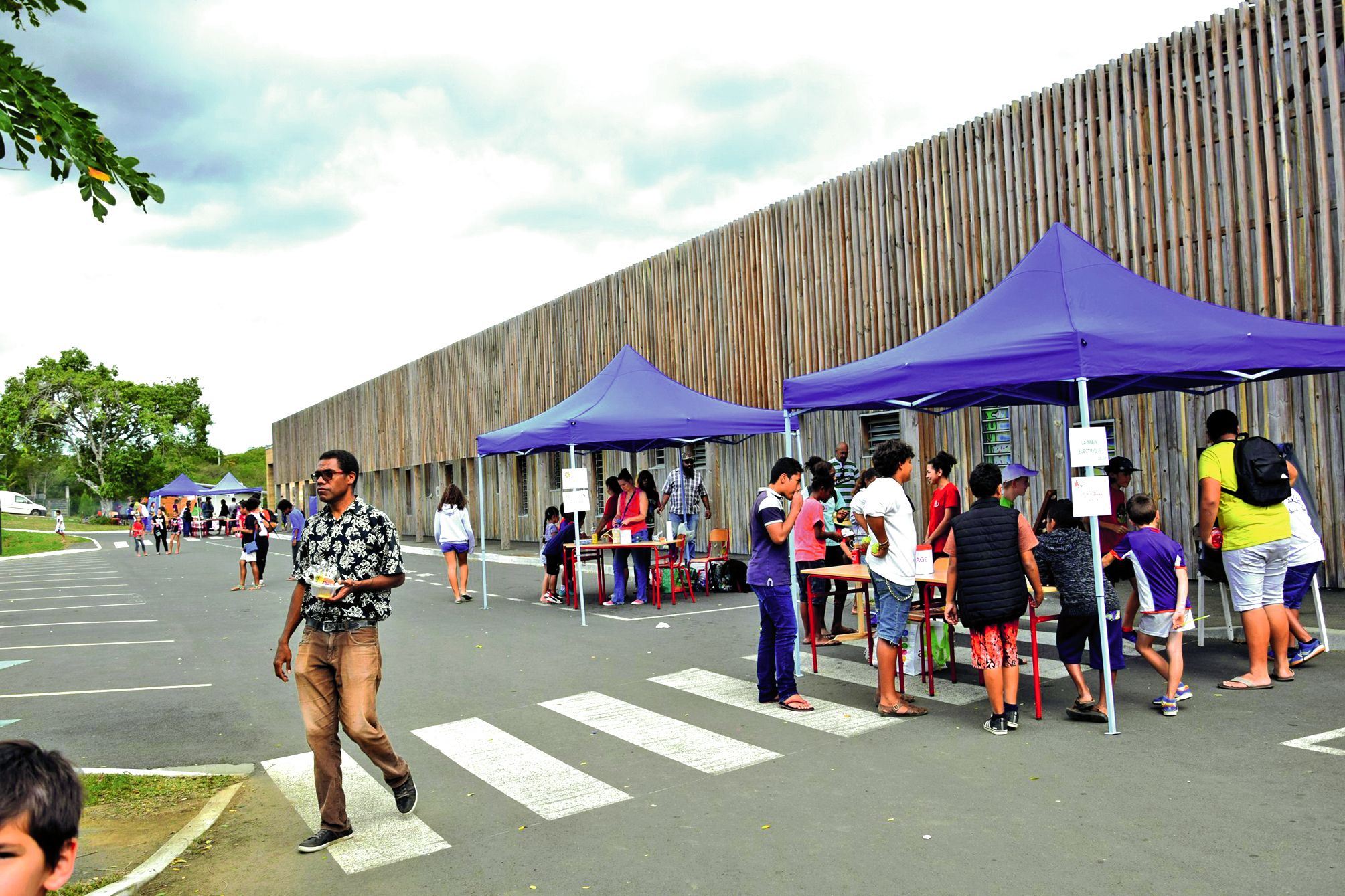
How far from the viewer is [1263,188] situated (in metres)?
11.4

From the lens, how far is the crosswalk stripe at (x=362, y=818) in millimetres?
4809

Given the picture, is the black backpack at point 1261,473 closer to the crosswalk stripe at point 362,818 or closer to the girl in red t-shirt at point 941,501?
the girl in red t-shirt at point 941,501

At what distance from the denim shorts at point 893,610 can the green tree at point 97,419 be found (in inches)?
2670

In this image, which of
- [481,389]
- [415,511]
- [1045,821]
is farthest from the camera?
[415,511]

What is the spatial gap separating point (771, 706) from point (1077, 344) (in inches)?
136

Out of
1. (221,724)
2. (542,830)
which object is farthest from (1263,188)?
(221,724)

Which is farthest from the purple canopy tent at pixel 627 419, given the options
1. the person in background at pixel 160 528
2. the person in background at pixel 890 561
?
the person in background at pixel 160 528

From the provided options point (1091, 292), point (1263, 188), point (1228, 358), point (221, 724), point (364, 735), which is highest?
point (1263, 188)

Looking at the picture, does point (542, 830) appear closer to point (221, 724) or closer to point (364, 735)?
point (364, 735)

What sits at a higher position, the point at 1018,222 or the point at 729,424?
the point at 1018,222

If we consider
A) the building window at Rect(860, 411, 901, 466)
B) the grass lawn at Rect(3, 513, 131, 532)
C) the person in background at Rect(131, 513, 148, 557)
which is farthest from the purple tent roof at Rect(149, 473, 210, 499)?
the building window at Rect(860, 411, 901, 466)

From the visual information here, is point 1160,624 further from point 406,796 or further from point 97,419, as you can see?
point 97,419

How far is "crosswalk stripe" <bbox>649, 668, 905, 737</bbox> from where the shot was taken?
22.1 feet

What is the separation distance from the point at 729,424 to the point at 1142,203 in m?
6.24
